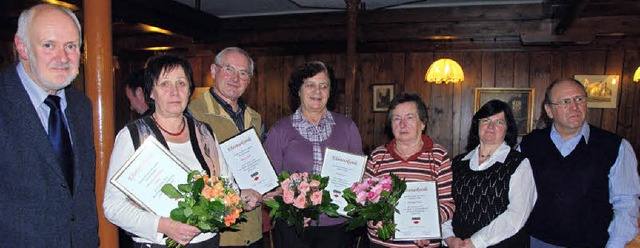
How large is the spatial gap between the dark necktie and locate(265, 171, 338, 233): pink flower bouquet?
3.07ft

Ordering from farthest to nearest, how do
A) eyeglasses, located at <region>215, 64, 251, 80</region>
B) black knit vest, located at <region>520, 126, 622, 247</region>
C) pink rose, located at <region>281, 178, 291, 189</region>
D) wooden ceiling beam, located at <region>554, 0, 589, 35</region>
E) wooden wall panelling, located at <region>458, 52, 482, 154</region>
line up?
wooden wall panelling, located at <region>458, 52, 482, 154</region>
wooden ceiling beam, located at <region>554, 0, 589, 35</region>
eyeglasses, located at <region>215, 64, 251, 80</region>
black knit vest, located at <region>520, 126, 622, 247</region>
pink rose, located at <region>281, 178, 291, 189</region>

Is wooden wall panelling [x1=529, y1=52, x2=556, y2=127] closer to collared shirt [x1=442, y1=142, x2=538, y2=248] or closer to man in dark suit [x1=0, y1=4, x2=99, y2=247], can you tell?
collared shirt [x1=442, y1=142, x2=538, y2=248]

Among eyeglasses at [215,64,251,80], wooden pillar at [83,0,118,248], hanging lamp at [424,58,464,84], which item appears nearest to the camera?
wooden pillar at [83,0,118,248]

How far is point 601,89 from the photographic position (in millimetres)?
6668

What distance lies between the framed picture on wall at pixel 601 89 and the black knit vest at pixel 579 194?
5.27 m

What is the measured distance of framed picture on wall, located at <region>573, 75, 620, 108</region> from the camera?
6625mm

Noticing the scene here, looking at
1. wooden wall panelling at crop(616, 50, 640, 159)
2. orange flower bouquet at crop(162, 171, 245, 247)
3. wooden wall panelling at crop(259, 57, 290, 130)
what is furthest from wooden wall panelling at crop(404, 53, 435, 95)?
orange flower bouquet at crop(162, 171, 245, 247)

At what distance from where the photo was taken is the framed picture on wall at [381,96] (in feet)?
24.5

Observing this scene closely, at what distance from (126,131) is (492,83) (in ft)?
21.7

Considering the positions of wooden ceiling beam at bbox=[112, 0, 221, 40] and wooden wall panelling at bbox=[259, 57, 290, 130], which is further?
wooden wall panelling at bbox=[259, 57, 290, 130]

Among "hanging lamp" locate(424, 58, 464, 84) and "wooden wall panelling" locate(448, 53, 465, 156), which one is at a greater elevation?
"hanging lamp" locate(424, 58, 464, 84)

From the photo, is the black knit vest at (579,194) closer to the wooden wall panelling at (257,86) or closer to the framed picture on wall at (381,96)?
the framed picture on wall at (381,96)

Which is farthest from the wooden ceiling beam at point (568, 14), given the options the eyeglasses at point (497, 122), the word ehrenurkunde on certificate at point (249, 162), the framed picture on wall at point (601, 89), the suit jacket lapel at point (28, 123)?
the suit jacket lapel at point (28, 123)

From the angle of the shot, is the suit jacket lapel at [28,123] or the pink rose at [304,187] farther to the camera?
the pink rose at [304,187]
